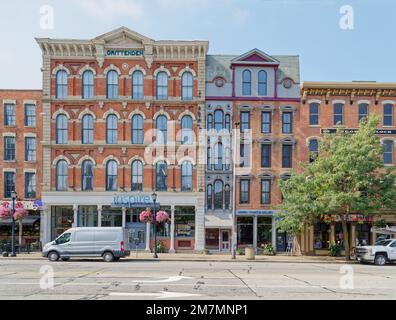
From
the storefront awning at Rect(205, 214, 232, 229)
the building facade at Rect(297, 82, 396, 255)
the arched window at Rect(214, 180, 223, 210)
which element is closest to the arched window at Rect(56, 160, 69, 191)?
the storefront awning at Rect(205, 214, 232, 229)

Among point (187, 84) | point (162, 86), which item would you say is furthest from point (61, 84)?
point (187, 84)

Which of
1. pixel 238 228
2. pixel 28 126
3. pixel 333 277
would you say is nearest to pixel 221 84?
pixel 238 228

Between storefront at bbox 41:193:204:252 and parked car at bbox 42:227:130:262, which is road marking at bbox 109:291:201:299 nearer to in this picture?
parked car at bbox 42:227:130:262

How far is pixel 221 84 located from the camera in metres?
38.3

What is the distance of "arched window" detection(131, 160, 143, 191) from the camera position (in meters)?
37.9

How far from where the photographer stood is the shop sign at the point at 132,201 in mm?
37312

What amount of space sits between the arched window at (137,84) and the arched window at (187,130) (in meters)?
4.21

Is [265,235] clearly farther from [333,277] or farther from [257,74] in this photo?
[333,277]

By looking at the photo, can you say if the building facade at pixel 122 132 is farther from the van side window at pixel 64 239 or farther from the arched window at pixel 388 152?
the arched window at pixel 388 152

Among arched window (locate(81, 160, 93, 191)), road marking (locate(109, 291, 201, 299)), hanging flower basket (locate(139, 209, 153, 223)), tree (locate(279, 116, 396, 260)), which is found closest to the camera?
road marking (locate(109, 291, 201, 299))

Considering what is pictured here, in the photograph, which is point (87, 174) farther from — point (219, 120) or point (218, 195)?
point (219, 120)

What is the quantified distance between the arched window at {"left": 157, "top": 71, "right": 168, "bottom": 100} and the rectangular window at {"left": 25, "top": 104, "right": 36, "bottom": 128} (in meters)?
10.5

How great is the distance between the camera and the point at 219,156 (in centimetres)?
3788

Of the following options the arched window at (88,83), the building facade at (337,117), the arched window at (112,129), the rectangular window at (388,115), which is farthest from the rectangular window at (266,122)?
the arched window at (88,83)
